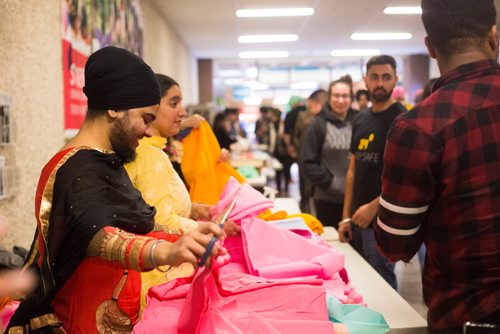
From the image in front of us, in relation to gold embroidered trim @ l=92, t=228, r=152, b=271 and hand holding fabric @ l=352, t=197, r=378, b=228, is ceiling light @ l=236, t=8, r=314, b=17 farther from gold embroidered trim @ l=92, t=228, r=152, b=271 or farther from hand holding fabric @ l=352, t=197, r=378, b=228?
gold embroidered trim @ l=92, t=228, r=152, b=271

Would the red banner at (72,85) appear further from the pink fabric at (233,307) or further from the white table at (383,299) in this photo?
the pink fabric at (233,307)

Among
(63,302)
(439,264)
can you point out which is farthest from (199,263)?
(439,264)

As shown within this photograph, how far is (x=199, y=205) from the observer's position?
256cm

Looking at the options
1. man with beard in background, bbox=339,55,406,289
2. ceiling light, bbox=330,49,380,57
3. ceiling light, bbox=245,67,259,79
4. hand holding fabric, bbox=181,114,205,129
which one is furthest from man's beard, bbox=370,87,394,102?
ceiling light, bbox=245,67,259,79

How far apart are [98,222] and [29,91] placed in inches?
75.9

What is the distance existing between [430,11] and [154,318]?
46.1 inches

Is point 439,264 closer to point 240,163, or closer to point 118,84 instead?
point 118,84

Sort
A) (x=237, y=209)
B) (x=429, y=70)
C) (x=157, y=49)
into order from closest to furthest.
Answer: (x=237, y=209), (x=157, y=49), (x=429, y=70)

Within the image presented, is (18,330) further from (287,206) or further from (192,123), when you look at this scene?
(287,206)

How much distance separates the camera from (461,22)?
1499 millimetres

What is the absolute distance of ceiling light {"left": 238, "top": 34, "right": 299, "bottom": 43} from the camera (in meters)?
10.5

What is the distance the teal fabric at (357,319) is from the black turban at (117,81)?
33.3 inches

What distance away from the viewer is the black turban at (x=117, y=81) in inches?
59.8

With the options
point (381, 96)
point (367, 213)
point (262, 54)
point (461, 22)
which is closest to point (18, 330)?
point (461, 22)
